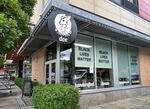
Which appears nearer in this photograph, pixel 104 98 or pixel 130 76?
pixel 104 98

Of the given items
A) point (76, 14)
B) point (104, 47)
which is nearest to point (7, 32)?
point (76, 14)

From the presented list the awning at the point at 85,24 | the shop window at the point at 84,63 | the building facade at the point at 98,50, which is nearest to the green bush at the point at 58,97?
the building facade at the point at 98,50

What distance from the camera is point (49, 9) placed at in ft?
22.6

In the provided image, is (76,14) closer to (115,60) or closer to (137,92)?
(115,60)

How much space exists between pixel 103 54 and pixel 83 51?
5.25 ft

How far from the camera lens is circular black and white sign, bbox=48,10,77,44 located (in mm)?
6418

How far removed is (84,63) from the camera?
9.09 metres

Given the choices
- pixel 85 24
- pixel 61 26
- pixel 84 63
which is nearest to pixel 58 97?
pixel 61 26

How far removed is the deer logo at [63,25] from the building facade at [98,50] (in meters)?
0.33

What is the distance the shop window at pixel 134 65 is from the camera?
12403mm

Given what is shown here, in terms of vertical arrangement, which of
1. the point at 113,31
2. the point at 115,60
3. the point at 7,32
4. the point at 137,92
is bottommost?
the point at 137,92

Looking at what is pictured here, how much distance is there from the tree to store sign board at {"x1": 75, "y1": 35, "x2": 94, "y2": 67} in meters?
2.58

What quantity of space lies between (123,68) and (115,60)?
1082mm

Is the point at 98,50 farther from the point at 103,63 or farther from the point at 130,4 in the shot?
the point at 130,4
